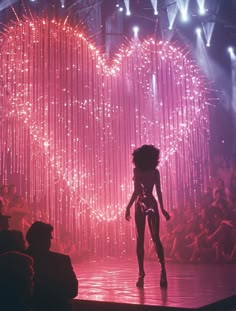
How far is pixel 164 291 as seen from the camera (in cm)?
508

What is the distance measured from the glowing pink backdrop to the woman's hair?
207 inches

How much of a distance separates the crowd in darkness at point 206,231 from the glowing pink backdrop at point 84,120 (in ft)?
4.00

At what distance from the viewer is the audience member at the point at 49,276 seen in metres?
3.17

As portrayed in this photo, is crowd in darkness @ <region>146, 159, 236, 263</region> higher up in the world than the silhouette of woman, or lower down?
lower down

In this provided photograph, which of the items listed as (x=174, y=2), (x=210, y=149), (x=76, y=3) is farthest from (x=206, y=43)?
(x=76, y=3)

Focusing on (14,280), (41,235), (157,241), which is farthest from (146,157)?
(14,280)

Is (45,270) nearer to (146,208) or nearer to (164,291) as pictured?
(164,291)

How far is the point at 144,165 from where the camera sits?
5461 millimetres

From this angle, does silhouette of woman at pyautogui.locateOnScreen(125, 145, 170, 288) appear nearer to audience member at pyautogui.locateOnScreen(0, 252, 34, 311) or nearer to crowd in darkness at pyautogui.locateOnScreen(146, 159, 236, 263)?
audience member at pyautogui.locateOnScreen(0, 252, 34, 311)

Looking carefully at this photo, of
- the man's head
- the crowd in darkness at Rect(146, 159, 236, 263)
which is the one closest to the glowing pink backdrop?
the crowd in darkness at Rect(146, 159, 236, 263)

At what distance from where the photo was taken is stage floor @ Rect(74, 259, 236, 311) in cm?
443

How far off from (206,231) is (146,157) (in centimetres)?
483

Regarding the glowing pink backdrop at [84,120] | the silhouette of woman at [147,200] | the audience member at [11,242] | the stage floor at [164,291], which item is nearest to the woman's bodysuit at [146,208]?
the silhouette of woman at [147,200]

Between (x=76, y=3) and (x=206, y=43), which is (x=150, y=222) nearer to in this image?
(x=76, y=3)
